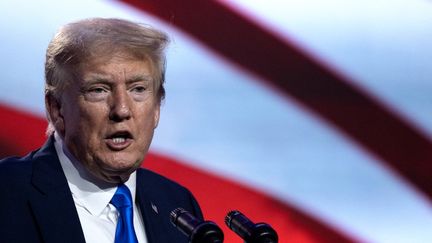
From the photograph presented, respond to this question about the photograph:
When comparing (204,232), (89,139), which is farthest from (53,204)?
(204,232)

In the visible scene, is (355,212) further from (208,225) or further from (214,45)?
(208,225)

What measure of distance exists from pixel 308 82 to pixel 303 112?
0.08 metres

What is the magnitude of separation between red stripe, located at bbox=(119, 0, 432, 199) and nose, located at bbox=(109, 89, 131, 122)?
1.82 feet

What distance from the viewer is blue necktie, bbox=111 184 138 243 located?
70.4 inches

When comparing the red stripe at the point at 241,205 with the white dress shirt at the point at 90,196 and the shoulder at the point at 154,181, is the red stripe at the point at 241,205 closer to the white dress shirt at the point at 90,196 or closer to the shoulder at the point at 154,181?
the shoulder at the point at 154,181

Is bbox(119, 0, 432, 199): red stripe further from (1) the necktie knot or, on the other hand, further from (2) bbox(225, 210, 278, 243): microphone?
(2) bbox(225, 210, 278, 243): microphone

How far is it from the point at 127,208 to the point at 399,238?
0.85 metres

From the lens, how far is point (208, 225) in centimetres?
138

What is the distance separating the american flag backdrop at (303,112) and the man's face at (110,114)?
0.49 meters

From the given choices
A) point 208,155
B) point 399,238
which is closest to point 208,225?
point 208,155

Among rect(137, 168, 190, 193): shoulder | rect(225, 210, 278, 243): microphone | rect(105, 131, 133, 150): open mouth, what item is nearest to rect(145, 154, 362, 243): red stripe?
rect(137, 168, 190, 193): shoulder

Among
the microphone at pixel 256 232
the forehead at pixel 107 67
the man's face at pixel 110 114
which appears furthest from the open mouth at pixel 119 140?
the microphone at pixel 256 232

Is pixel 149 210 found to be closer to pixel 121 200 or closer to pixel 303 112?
pixel 121 200

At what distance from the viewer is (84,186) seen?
182 centimetres
